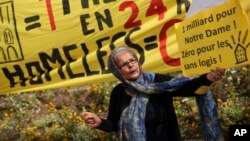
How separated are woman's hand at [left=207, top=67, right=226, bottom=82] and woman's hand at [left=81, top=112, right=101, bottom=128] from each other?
848 mm

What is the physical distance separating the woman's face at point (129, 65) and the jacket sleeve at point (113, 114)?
0.26 m

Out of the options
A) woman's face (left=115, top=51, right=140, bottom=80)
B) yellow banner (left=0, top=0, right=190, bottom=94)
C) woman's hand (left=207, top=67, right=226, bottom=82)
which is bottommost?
woman's hand (left=207, top=67, right=226, bottom=82)

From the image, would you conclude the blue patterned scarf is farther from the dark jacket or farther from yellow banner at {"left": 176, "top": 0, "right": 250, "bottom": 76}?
yellow banner at {"left": 176, "top": 0, "right": 250, "bottom": 76}

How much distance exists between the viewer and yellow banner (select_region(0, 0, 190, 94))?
6.17 m

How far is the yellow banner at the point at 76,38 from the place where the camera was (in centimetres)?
617

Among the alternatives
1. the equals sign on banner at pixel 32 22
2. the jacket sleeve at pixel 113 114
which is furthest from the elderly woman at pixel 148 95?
the equals sign on banner at pixel 32 22

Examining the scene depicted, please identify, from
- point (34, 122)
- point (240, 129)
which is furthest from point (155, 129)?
point (34, 122)

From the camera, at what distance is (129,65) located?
3559mm

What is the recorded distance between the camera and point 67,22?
6.46m

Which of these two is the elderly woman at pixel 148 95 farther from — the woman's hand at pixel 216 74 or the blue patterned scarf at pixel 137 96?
the woman's hand at pixel 216 74

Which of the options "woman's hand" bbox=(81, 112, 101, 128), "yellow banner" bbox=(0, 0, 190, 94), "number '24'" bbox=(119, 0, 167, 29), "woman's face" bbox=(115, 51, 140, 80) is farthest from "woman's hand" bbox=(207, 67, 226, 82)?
"number '24'" bbox=(119, 0, 167, 29)

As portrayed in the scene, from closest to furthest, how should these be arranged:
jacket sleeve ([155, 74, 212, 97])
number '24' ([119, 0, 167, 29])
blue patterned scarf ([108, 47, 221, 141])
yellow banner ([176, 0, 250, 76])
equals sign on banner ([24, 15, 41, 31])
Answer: yellow banner ([176, 0, 250, 76]), jacket sleeve ([155, 74, 212, 97]), blue patterned scarf ([108, 47, 221, 141]), number '24' ([119, 0, 167, 29]), equals sign on banner ([24, 15, 41, 31])

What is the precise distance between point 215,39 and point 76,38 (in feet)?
10.7

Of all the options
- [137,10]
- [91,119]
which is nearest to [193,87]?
[91,119]
